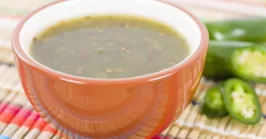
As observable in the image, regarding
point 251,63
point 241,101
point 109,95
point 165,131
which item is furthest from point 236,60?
point 109,95

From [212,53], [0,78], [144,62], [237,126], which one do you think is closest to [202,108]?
[237,126]

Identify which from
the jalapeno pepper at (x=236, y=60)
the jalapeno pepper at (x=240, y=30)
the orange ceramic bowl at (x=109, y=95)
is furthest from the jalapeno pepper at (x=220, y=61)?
the orange ceramic bowl at (x=109, y=95)

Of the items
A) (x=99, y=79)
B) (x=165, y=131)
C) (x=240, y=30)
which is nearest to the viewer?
(x=99, y=79)

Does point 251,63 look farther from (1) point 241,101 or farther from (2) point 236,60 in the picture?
(1) point 241,101


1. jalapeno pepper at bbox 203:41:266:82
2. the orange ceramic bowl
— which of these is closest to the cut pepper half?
jalapeno pepper at bbox 203:41:266:82

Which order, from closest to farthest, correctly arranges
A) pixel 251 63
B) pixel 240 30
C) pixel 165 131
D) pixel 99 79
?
pixel 99 79
pixel 165 131
pixel 251 63
pixel 240 30
